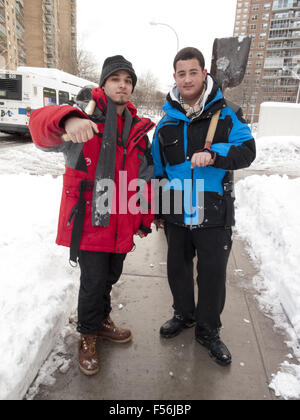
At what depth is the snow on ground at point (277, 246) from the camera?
2.43 m

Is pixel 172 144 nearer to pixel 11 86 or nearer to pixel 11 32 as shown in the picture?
pixel 11 86

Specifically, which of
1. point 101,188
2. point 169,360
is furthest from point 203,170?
point 169,360

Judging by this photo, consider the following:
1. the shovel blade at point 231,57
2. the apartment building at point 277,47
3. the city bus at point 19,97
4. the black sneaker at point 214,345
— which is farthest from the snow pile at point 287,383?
the apartment building at point 277,47

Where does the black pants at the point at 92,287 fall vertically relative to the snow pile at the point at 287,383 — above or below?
above

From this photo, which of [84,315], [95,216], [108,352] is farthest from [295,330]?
[95,216]

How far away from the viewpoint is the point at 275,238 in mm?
3961

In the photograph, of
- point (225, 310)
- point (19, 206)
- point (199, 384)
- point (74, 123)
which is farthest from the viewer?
point (19, 206)

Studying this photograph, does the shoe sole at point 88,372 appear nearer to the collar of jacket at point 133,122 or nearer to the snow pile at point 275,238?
the snow pile at point 275,238

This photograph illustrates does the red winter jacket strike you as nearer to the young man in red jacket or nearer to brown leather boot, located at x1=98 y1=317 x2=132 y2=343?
the young man in red jacket

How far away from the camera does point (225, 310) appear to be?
114 inches

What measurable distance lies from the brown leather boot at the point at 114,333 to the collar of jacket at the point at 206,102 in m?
1.80
